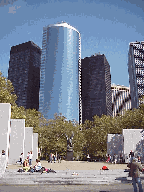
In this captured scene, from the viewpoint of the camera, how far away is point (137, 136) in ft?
109

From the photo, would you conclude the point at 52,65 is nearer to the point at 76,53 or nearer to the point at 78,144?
the point at 76,53

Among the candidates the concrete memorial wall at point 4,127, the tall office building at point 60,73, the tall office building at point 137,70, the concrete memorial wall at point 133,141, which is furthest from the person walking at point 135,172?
the tall office building at point 60,73

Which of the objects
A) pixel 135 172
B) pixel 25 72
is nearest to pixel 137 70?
pixel 25 72

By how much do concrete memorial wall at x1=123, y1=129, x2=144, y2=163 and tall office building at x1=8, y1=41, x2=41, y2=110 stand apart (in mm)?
137315

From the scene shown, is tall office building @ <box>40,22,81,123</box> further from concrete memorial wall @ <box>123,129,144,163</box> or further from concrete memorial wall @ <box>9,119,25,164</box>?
concrete memorial wall @ <box>9,119,25,164</box>

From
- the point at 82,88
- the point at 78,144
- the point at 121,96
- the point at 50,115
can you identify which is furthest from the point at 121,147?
the point at 121,96

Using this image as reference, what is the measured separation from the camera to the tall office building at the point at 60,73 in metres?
150

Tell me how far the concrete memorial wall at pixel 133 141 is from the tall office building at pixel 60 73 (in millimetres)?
115218

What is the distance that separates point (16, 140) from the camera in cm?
2655

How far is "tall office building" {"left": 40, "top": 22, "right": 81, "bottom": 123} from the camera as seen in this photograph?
492 ft

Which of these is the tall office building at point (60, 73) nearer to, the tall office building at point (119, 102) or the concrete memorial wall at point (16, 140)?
the tall office building at point (119, 102)

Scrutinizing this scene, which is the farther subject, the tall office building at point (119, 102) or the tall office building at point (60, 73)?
the tall office building at point (119, 102)

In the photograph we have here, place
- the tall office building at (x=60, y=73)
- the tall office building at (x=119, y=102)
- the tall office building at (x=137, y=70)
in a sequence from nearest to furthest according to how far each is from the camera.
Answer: the tall office building at (x=137, y=70) < the tall office building at (x=60, y=73) < the tall office building at (x=119, y=102)

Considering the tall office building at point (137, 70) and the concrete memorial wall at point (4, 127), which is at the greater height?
the tall office building at point (137, 70)
